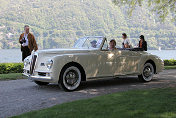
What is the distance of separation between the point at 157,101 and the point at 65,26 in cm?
18280

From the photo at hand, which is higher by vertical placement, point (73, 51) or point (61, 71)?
point (73, 51)

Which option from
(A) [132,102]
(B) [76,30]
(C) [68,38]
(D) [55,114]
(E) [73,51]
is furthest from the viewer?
(B) [76,30]

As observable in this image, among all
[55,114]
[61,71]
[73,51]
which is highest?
[73,51]

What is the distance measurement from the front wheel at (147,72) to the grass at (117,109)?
397 centimetres

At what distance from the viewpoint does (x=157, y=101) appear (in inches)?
215

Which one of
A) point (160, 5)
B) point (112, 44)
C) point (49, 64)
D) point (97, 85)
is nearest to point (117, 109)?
point (49, 64)

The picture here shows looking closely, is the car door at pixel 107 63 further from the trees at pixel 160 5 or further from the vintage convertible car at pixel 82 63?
the trees at pixel 160 5

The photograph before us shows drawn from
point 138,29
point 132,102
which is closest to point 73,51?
point 132,102

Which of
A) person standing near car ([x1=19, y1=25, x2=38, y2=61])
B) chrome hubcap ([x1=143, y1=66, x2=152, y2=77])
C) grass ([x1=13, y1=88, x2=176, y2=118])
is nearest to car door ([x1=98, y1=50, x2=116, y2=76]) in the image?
chrome hubcap ([x1=143, y1=66, x2=152, y2=77])

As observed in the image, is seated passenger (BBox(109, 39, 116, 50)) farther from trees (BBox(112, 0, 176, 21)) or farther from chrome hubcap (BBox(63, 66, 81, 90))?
trees (BBox(112, 0, 176, 21))

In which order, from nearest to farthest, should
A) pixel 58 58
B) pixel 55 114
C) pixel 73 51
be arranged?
pixel 55 114 < pixel 58 58 < pixel 73 51

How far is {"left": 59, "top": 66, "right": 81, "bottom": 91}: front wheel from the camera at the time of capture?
750 centimetres

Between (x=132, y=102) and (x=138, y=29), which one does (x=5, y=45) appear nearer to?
(x=138, y=29)

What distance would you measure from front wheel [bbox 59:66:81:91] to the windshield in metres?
1.34
